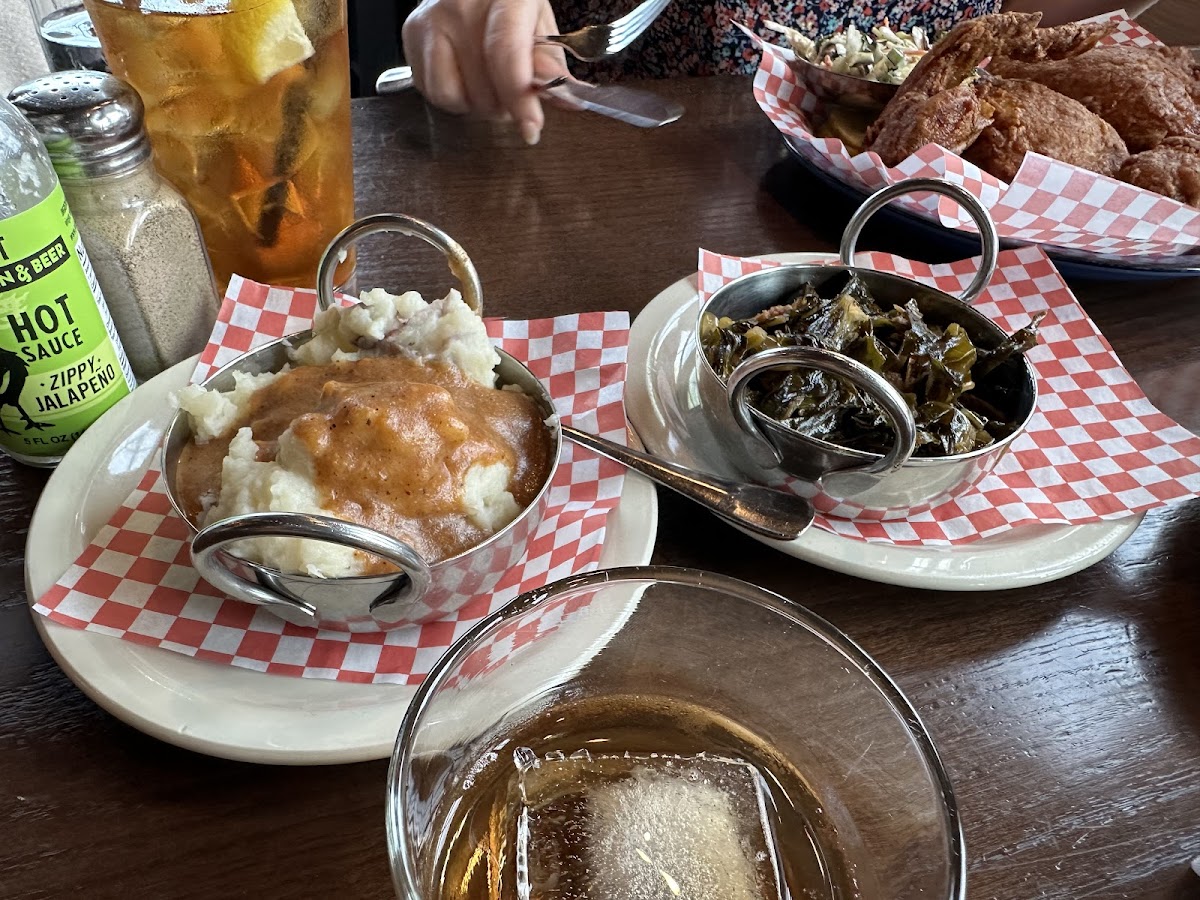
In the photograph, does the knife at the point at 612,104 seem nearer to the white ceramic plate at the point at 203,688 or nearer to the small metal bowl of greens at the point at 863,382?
the small metal bowl of greens at the point at 863,382

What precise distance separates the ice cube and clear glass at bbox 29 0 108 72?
1441 millimetres

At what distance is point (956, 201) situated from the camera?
1135 millimetres

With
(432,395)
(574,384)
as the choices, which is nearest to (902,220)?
(574,384)

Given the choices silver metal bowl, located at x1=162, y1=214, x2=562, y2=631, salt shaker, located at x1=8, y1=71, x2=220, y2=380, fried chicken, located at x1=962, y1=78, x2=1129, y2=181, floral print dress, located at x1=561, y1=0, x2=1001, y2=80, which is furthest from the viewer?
floral print dress, located at x1=561, y1=0, x2=1001, y2=80

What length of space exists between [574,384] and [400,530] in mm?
351

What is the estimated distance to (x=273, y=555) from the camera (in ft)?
2.27

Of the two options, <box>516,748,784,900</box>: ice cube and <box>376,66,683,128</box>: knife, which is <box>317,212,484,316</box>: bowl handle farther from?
<box>376,66,683,128</box>: knife

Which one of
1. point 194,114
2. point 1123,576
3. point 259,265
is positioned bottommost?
point 1123,576

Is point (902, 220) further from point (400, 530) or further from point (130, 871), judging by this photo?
point (130, 871)

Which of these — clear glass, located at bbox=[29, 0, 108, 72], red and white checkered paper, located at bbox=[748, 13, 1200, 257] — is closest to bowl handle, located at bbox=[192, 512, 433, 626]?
red and white checkered paper, located at bbox=[748, 13, 1200, 257]

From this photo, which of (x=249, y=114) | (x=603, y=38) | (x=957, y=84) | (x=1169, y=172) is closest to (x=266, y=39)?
(x=249, y=114)

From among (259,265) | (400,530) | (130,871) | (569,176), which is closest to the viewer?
(130,871)

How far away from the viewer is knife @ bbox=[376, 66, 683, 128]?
168 centimetres

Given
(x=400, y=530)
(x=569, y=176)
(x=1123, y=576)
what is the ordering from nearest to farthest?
(x=400, y=530) < (x=1123, y=576) < (x=569, y=176)
